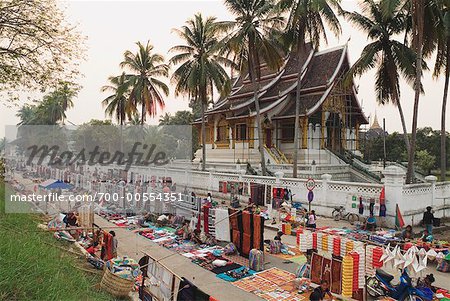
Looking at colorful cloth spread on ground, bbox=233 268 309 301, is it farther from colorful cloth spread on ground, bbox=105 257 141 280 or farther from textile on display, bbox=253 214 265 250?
colorful cloth spread on ground, bbox=105 257 141 280

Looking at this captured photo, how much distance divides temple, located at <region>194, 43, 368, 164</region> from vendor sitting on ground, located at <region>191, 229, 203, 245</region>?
14.1 metres

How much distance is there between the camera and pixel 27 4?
1132 centimetres

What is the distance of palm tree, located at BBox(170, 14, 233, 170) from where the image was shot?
23781 millimetres

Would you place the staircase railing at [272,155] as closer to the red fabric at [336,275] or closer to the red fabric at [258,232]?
the red fabric at [258,232]

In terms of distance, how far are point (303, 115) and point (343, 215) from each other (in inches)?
450

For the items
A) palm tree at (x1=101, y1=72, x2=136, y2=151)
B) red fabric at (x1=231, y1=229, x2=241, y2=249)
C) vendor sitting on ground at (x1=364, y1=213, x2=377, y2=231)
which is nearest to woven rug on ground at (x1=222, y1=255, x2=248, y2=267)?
red fabric at (x1=231, y1=229, x2=241, y2=249)

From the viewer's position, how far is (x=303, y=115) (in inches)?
982

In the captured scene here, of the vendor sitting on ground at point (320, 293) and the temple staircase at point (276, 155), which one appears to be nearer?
the vendor sitting on ground at point (320, 293)

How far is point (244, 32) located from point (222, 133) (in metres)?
13.4

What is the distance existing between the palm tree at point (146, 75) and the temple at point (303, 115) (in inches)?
216

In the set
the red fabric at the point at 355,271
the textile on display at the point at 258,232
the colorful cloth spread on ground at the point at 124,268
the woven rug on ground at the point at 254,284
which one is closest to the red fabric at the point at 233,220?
the textile on display at the point at 258,232

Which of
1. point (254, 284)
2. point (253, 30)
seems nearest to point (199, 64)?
point (253, 30)

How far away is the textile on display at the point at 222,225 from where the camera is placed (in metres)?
11.1

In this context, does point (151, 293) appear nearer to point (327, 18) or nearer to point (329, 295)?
point (329, 295)
